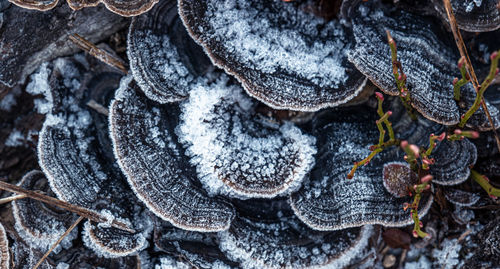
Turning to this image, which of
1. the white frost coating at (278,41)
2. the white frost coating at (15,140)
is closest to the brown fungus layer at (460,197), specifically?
the white frost coating at (278,41)

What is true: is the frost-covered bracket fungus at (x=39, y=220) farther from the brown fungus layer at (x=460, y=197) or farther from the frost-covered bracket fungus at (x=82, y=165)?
the brown fungus layer at (x=460, y=197)

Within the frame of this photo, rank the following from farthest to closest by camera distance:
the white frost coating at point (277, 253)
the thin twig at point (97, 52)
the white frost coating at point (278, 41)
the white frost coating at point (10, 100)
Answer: the white frost coating at point (10, 100) < the thin twig at point (97, 52) < the white frost coating at point (277, 253) < the white frost coating at point (278, 41)

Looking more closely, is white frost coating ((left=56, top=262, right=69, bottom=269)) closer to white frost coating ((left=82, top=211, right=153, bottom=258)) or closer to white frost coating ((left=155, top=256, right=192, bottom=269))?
white frost coating ((left=82, top=211, right=153, bottom=258))

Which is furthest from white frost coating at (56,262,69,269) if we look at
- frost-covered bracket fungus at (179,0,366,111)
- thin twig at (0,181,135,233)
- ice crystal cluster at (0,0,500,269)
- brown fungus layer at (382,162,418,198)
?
brown fungus layer at (382,162,418,198)

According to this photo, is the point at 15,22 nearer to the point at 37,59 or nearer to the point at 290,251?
the point at 37,59

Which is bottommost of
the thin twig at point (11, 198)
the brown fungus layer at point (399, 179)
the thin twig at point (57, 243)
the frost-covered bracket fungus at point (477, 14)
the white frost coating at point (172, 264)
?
the white frost coating at point (172, 264)

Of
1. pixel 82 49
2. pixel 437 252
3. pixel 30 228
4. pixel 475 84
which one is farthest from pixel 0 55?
pixel 437 252

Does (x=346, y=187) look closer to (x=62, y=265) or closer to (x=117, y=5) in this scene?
(x=117, y=5)
